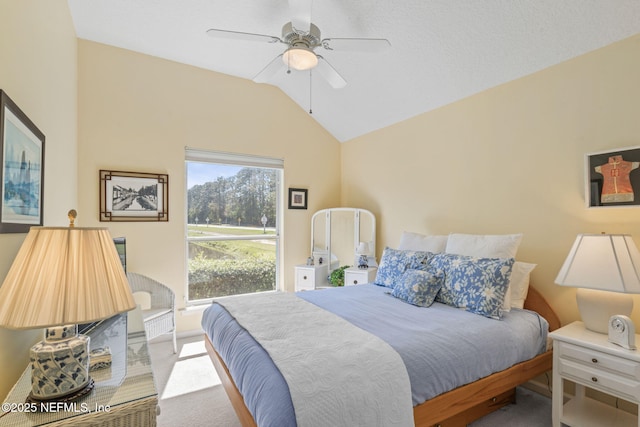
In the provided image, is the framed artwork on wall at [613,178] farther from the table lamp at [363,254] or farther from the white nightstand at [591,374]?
the table lamp at [363,254]

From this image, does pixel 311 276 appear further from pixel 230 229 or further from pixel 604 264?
pixel 604 264

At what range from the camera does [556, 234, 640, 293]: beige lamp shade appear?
174cm

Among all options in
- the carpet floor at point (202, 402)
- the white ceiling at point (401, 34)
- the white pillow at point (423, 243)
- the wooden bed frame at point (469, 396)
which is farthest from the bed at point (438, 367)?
the white ceiling at point (401, 34)

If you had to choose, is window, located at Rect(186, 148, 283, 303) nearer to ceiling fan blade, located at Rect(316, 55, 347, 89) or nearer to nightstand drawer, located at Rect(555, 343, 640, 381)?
ceiling fan blade, located at Rect(316, 55, 347, 89)

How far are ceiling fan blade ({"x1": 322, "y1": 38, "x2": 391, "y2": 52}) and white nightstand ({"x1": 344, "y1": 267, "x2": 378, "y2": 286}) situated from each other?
2322 mm

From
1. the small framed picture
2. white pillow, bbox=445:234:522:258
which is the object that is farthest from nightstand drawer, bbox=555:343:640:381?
the small framed picture

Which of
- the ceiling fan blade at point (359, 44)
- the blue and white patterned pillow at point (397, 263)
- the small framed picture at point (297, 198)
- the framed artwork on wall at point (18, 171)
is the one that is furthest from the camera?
the small framed picture at point (297, 198)

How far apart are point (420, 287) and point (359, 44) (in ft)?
5.95

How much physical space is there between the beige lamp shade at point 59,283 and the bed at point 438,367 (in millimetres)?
797

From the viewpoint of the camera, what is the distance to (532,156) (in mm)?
2539

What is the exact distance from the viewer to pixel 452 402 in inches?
65.6

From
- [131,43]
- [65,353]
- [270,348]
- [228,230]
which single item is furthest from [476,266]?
[131,43]

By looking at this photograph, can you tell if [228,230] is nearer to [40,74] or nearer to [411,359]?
[40,74]

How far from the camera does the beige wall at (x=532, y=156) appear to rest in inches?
83.1
